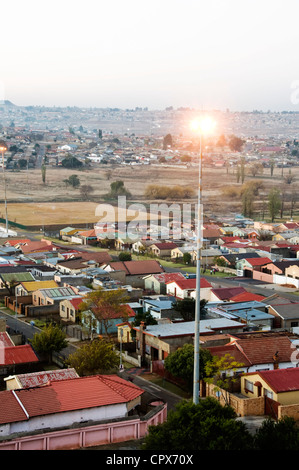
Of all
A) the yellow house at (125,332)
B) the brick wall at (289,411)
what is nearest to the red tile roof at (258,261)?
the yellow house at (125,332)

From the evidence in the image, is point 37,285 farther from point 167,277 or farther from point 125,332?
point 125,332

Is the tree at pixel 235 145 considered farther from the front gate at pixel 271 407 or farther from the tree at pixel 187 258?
the front gate at pixel 271 407

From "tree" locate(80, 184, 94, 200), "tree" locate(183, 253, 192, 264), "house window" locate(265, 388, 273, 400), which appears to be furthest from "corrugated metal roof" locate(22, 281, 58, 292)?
"tree" locate(80, 184, 94, 200)

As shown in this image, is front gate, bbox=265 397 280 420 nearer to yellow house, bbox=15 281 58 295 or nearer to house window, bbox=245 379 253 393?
house window, bbox=245 379 253 393

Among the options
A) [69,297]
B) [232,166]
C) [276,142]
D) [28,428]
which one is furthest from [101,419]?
[276,142]

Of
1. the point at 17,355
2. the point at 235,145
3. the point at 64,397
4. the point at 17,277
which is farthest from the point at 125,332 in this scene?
the point at 235,145
